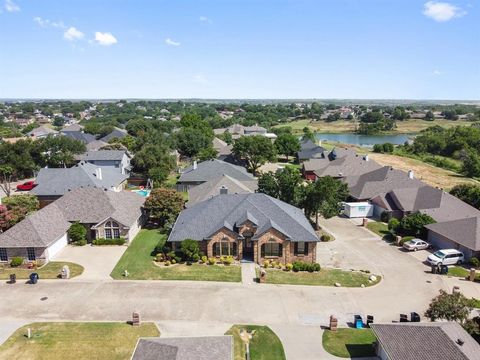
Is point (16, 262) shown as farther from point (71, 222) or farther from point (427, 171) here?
point (427, 171)

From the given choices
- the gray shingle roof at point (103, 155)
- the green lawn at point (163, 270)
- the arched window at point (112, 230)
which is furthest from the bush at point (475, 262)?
the gray shingle roof at point (103, 155)

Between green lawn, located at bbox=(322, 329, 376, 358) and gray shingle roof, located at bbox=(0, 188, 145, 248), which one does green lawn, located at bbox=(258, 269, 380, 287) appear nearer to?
green lawn, located at bbox=(322, 329, 376, 358)

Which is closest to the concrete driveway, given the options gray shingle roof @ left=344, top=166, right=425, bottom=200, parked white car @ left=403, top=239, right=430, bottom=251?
parked white car @ left=403, top=239, right=430, bottom=251

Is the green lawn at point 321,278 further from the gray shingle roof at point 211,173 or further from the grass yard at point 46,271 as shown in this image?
the gray shingle roof at point 211,173

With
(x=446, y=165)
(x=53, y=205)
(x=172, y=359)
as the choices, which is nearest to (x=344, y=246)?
(x=172, y=359)

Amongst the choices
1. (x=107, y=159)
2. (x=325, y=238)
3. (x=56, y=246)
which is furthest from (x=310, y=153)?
(x=56, y=246)

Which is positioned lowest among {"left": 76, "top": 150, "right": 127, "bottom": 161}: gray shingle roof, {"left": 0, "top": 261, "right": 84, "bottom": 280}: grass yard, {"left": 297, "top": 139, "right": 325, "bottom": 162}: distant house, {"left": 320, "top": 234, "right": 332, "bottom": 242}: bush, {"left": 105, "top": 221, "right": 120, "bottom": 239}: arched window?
{"left": 0, "top": 261, "right": 84, "bottom": 280}: grass yard

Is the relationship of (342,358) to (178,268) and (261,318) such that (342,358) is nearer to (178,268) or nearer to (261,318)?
(261,318)
